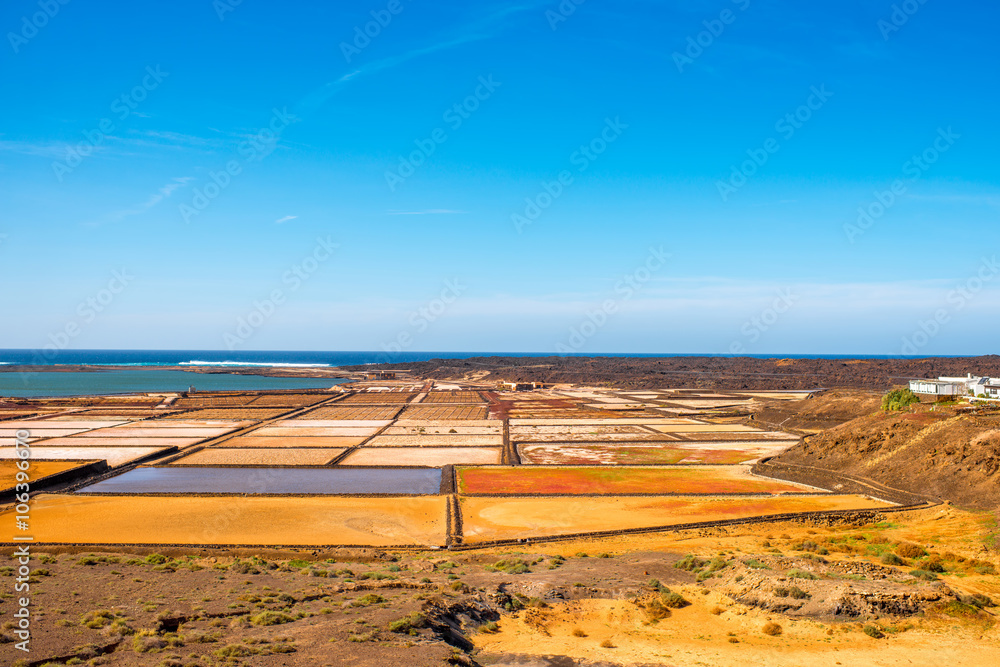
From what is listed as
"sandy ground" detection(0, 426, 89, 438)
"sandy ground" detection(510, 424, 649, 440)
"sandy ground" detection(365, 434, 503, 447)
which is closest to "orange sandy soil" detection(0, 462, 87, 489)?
"sandy ground" detection(0, 426, 89, 438)

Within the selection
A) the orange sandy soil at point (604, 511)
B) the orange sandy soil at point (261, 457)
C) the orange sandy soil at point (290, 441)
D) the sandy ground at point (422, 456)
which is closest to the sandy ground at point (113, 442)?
the orange sandy soil at point (290, 441)

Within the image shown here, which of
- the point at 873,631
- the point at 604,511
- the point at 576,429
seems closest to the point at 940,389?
the point at 576,429

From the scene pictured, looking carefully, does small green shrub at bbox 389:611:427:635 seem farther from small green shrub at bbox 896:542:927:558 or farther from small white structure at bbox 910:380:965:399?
small white structure at bbox 910:380:965:399

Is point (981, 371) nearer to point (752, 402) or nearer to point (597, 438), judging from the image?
point (752, 402)

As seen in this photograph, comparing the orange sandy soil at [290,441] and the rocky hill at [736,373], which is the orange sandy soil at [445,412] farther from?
the rocky hill at [736,373]

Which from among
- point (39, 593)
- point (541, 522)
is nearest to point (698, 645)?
point (541, 522)

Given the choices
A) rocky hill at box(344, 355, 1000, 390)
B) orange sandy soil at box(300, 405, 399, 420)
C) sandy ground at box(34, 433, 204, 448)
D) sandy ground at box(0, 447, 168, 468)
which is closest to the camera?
sandy ground at box(0, 447, 168, 468)
